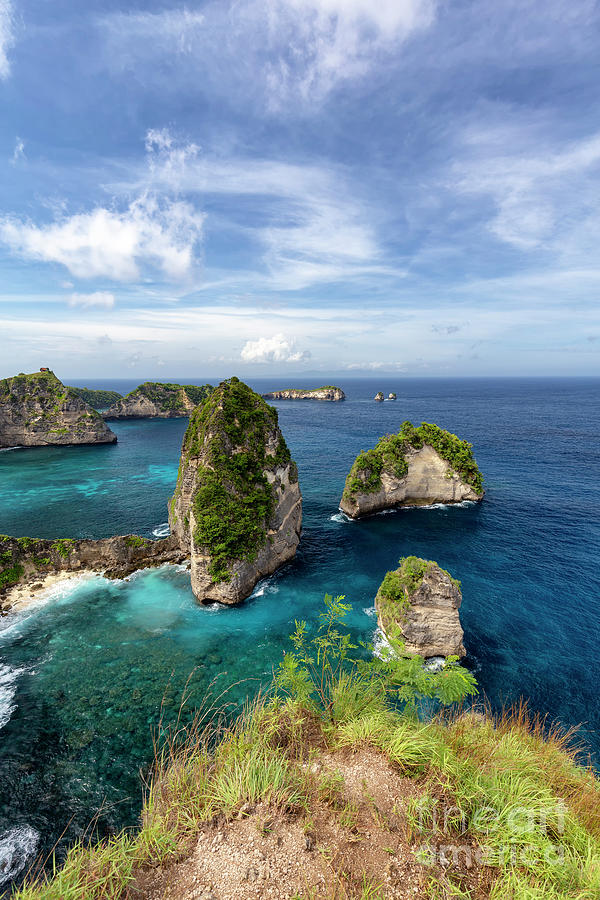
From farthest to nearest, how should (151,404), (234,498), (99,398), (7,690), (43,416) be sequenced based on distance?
1. (99,398)
2. (151,404)
3. (43,416)
4. (234,498)
5. (7,690)

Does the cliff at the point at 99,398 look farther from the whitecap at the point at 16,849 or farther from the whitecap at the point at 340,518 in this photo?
the whitecap at the point at 16,849

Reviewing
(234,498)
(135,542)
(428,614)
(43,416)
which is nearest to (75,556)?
(135,542)

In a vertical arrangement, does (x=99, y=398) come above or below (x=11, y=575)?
above

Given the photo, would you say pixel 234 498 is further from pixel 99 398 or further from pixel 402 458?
pixel 99 398

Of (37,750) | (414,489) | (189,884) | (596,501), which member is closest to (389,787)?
(189,884)

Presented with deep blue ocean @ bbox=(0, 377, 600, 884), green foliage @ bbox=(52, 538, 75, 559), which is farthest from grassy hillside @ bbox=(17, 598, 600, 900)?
green foliage @ bbox=(52, 538, 75, 559)
